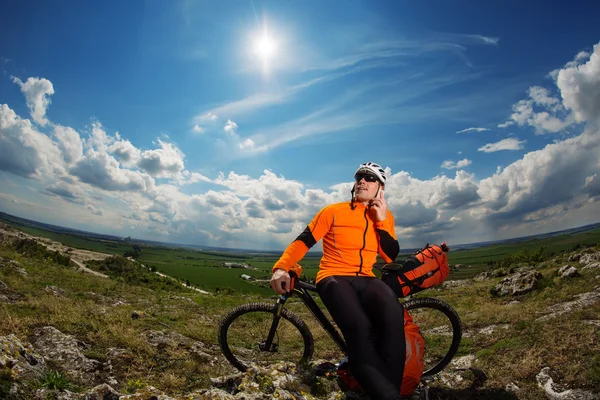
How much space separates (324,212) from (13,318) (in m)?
6.96

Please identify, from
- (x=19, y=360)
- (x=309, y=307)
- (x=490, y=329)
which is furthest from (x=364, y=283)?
(x=490, y=329)

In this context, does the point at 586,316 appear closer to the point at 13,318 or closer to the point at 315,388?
the point at 315,388

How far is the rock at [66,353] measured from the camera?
200 inches

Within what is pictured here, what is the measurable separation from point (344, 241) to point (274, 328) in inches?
78.3

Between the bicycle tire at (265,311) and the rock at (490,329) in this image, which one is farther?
the rock at (490,329)

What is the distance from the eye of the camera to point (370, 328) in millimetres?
3994

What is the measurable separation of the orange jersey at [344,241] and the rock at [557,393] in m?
3.04

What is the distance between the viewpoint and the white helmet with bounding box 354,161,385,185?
5.38 meters

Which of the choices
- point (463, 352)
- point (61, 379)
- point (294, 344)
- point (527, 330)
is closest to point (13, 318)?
point (61, 379)

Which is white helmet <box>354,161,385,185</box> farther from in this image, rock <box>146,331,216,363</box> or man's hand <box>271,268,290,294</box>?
rock <box>146,331,216,363</box>

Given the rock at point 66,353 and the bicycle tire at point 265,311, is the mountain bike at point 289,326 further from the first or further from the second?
the rock at point 66,353


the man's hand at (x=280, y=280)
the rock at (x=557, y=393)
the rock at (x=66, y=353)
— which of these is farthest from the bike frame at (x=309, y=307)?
the rock at (x=66, y=353)

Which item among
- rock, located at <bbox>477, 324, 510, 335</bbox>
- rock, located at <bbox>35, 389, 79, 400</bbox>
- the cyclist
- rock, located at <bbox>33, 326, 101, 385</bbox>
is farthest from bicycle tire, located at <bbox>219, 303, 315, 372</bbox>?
rock, located at <bbox>477, 324, 510, 335</bbox>

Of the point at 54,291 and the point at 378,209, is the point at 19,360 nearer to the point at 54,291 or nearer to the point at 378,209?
the point at 378,209
